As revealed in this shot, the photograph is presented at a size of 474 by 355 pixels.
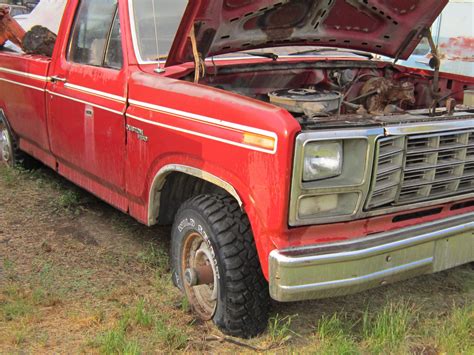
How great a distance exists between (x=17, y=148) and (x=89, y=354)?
12.6 feet

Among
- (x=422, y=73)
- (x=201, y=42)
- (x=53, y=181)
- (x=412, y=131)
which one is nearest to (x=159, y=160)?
(x=201, y=42)

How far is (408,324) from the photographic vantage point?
3146mm

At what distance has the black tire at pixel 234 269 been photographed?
293 cm

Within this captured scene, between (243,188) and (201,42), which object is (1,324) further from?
(201,42)

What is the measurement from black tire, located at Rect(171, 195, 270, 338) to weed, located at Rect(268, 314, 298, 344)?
6 centimetres

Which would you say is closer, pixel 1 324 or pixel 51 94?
pixel 1 324

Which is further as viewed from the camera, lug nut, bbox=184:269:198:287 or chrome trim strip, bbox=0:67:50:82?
chrome trim strip, bbox=0:67:50:82

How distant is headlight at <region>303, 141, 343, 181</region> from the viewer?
8.45 feet

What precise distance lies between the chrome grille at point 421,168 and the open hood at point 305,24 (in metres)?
1.20

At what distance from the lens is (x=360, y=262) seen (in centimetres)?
264

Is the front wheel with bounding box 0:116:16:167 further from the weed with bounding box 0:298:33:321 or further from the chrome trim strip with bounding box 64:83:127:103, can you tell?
the weed with bounding box 0:298:33:321

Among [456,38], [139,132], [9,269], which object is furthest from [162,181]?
[456,38]

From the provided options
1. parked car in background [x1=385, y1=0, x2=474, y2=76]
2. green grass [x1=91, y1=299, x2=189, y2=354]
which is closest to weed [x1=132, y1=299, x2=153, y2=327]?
green grass [x1=91, y1=299, x2=189, y2=354]

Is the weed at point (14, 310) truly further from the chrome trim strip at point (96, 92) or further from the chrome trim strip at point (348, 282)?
the chrome trim strip at point (348, 282)
